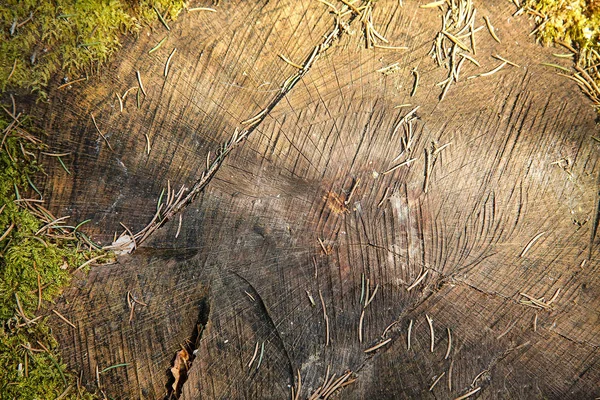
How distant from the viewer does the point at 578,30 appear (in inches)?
79.0

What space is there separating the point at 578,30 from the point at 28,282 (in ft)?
9.52

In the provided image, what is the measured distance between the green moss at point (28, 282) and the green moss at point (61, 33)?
15.4 inches

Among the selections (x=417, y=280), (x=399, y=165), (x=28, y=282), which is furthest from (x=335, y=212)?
(x=28, y=282)

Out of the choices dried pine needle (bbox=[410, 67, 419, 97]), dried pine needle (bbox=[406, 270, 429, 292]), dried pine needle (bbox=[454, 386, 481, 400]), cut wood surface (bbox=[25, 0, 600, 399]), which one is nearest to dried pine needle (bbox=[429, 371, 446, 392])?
cut wood surface (bbox=[25, 0, 600, 399])

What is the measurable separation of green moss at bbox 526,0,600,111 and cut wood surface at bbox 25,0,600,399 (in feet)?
0.24

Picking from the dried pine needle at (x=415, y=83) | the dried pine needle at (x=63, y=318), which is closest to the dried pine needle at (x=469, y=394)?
the dried pine needle at (x=415, y=83)

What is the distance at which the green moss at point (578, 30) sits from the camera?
6.51 feet

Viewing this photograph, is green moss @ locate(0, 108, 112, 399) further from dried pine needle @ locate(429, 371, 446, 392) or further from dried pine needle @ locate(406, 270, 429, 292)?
dried pine needle @ locate(429, 371, 446, 392)

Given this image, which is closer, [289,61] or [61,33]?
[61,33]

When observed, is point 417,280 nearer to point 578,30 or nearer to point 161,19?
point 578,30

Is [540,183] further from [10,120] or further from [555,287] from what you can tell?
[10,120]

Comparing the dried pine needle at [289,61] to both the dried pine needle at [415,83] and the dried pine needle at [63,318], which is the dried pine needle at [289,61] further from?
the dried pine needle at [63,318]

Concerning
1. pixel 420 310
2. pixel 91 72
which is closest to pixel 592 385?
pixel 420 310

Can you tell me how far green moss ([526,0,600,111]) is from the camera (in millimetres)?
1984
